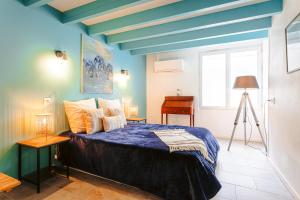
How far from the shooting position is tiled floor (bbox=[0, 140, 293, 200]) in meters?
1.88

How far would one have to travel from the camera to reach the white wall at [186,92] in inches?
173

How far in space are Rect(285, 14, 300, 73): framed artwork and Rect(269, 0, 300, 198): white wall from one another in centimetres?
9

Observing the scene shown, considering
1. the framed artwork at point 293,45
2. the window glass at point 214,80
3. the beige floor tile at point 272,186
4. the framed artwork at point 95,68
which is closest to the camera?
the framed artwork at point 293,45

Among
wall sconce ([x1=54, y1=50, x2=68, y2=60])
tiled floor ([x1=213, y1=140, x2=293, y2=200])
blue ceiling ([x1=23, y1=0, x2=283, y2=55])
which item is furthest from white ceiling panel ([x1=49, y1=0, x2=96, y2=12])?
tiled floor ([x1=213, y1=140, x2=293, y2=200])

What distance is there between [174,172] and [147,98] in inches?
148

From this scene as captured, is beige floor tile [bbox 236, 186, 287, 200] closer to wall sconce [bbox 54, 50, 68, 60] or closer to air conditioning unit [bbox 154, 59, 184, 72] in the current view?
wall sconce [bbox 54, 50, 68, 60]

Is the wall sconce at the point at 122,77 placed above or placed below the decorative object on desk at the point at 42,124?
above

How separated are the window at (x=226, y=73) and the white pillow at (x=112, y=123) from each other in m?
2.66

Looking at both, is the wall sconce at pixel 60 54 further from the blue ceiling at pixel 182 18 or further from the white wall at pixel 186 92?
the white wall at pixel 186 92

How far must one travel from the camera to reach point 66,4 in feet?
8.16

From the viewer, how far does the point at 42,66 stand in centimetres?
240

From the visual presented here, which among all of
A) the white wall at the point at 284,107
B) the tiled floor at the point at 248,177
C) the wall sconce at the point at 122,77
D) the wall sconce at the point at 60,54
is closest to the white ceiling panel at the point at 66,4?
the wall sconce at the point at 60,54

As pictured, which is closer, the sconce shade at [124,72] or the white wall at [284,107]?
the white wall at [284,107]

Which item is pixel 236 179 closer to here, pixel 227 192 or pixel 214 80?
pixel 227 192
